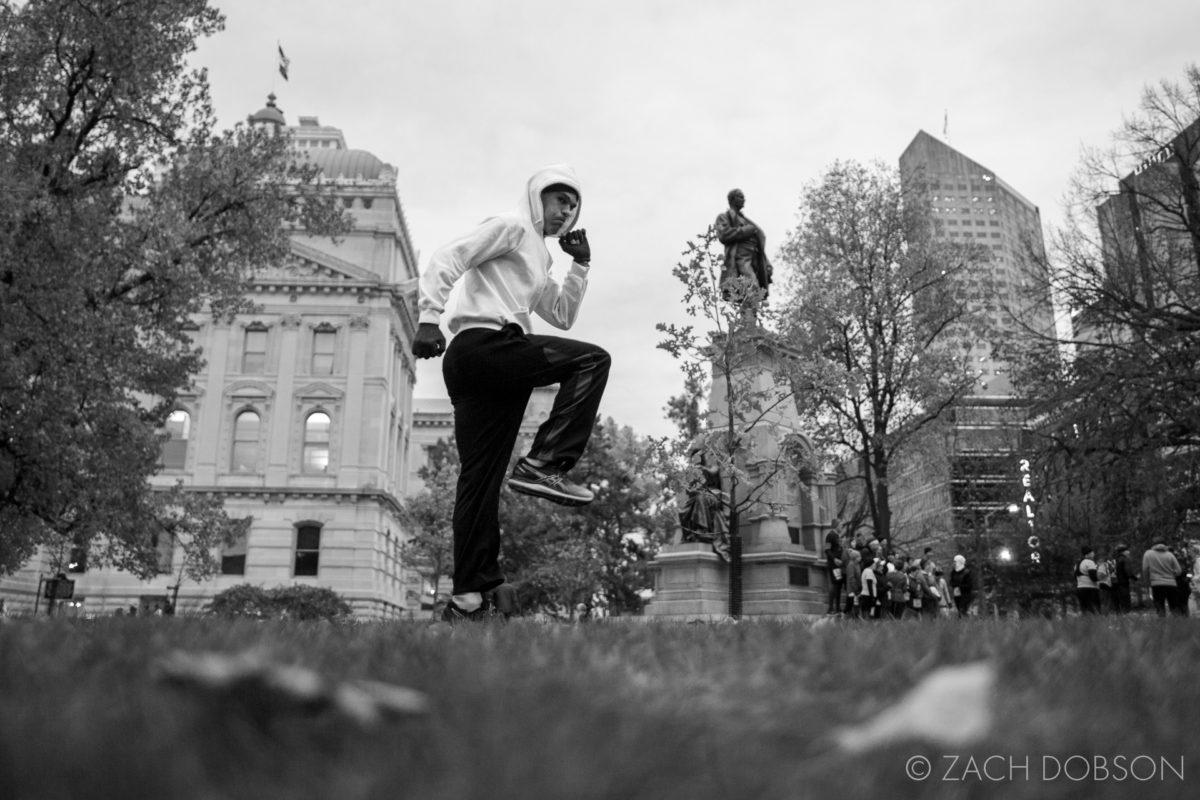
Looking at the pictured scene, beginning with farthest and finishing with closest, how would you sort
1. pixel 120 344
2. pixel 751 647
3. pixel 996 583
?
pixel 996 583 → pixel 120 344 → pixel 751 647

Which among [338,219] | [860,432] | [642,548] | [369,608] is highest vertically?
[338,219]

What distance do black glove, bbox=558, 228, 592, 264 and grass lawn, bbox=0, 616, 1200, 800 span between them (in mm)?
4248

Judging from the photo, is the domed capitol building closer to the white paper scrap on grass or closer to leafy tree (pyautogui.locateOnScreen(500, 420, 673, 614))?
leafy tree (pyautogui.locateOnScreen(500, 420, 673, 614))

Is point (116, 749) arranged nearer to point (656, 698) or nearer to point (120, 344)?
point (656, 698)

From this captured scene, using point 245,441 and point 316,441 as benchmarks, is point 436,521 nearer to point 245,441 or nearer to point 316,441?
point 316,441

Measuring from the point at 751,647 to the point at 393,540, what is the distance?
47.8 metres

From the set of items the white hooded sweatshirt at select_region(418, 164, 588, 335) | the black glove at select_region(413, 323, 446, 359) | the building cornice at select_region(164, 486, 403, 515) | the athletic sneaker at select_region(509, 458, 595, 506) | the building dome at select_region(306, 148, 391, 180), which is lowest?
the athletic sneaker at select_region(509, 458, 595, 506)

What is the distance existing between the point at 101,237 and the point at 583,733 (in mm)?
14947

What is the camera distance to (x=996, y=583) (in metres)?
47.0

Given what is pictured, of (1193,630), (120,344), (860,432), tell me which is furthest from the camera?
(860,432)

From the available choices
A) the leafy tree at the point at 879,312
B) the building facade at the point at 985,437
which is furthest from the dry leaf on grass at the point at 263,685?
the leafy tree at the point at 879,312

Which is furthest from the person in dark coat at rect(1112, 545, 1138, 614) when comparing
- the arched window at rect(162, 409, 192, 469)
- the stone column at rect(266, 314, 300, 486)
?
the arched window at rect(162, 409, 192, 469)

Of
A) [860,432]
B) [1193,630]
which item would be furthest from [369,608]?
[1193,630]

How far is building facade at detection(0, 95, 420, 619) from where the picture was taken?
139 ft
